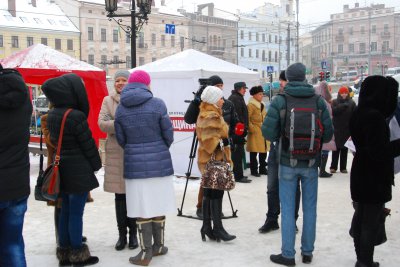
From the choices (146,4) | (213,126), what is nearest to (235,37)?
(146,4)

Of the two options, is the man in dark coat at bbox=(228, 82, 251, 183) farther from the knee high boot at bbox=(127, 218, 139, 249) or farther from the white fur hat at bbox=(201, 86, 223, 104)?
the knee high boot at bbox=(127, 218, 139, 249)

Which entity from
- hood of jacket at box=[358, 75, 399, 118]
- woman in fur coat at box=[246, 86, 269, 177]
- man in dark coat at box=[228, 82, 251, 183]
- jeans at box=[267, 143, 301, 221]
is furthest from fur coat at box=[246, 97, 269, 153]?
hood of jacket at box=[358, 75, 399, 118]

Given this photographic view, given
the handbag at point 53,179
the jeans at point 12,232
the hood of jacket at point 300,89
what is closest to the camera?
the jeans at point 12,232

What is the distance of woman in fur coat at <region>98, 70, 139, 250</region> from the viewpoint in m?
4.52

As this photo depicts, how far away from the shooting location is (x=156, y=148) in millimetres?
4055

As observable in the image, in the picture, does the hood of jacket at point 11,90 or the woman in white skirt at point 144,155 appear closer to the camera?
the hood of jacket at point 11,90

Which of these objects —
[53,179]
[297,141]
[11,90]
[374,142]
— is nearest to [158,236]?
[53,179]

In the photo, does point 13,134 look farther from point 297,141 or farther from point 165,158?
point 297,141

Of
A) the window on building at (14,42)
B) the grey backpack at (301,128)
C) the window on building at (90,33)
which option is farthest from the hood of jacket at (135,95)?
the window on building at (90,33)

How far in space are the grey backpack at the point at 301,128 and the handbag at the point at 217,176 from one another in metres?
0.85

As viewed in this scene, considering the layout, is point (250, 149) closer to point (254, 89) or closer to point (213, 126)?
point (254, 89)

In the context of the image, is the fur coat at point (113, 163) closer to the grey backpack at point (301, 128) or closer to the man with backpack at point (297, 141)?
the man with backpack at point (297, 141)

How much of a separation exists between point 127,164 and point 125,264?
0.95m

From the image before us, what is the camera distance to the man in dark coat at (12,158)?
3.06 m
